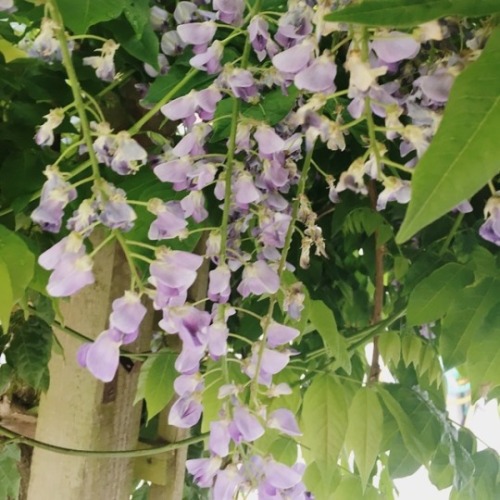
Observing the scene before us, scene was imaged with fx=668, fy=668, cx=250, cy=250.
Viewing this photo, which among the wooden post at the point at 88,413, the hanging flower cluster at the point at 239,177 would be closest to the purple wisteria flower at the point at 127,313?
the hanging flower cluster at the point at 239,177

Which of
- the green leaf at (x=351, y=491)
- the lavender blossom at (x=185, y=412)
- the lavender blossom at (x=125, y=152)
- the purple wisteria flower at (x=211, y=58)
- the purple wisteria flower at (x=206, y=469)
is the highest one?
the purple wisteria flower at (x=211, y=58)

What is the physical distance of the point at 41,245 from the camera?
1.53 ft

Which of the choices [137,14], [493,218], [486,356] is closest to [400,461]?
[486,356]

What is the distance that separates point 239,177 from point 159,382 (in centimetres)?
21

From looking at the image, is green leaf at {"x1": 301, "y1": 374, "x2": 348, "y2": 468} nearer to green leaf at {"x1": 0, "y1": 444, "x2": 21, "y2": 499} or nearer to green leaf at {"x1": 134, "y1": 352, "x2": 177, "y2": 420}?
green leaf at {"x1": 134, "y1": 352, "x2": 177, "y2": 420}

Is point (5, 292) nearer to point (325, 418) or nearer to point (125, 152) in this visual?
point (125, 152)

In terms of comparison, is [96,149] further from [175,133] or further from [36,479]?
[36,479]

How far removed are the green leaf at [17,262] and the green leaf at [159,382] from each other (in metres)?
0.17

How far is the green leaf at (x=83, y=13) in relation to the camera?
1.06 feet

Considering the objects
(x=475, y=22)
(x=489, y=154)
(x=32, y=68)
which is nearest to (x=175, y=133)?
(x=32, y=68)

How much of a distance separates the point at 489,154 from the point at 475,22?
0.75 ft

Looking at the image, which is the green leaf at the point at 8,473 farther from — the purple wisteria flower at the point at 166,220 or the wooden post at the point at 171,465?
the purple wisteria flower at the point at 166,220

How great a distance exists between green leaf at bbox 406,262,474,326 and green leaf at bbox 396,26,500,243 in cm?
25

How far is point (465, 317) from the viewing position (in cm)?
43
